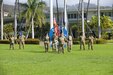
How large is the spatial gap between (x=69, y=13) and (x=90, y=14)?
585 cm

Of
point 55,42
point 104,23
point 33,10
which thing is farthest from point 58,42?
point 104,23

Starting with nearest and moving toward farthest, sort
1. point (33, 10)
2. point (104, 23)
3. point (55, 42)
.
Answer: point (55, 42)
point (33, 10)
point (104, 23)

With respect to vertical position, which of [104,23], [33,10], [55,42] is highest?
[33,10]

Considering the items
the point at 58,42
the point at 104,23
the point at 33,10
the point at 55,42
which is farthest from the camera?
the point at 104,23

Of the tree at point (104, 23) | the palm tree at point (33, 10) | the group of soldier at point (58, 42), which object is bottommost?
the group of soldier at point (58, 42)

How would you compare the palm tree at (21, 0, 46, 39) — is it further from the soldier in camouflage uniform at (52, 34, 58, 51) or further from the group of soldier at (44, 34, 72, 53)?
the soldier in camouflage uniform at (52, 34, 58, 51)

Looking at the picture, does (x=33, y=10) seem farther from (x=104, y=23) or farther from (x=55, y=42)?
(x=55, y=42)

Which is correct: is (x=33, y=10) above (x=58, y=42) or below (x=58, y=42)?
above

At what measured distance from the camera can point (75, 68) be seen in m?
19.7

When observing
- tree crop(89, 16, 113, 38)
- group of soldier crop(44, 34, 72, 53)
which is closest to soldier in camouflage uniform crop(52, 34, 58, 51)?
group of soldier crop(44, 34, 72, 53)

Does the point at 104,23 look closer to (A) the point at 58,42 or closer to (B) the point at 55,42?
(B) the point at 55,42

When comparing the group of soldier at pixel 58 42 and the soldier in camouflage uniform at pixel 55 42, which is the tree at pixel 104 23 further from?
the soldier in camouflage uniform at pixel 55 42

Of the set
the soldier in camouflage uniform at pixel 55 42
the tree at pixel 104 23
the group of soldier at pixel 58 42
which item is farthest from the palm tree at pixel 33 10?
the soldier in camouflage uniform at pixel 55 42

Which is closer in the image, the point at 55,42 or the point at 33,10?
the point at 55,42
